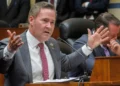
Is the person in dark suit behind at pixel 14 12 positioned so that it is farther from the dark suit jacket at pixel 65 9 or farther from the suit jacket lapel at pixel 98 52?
the suit jacket lapel at pixel 98 52

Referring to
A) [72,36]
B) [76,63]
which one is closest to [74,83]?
[76,63]

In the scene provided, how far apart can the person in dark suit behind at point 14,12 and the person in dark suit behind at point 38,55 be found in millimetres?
3633

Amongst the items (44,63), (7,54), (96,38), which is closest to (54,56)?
(44,63)

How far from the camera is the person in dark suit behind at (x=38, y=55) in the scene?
3.40m

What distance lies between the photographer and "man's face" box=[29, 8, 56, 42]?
11.8ft

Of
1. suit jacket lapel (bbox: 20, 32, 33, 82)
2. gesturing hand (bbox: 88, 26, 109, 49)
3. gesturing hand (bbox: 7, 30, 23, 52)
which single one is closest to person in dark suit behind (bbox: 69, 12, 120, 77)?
gesturing hand (bbox: 88, 26, 109, 49)

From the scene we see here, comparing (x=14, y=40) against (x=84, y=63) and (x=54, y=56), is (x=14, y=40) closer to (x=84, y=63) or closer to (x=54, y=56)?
(x=54, y=56)

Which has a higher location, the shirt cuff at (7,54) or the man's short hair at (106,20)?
the man's short hair at (106,20)

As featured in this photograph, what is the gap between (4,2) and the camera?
735 cm

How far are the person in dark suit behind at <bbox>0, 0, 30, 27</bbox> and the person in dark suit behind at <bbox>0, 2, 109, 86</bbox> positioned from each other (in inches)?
143

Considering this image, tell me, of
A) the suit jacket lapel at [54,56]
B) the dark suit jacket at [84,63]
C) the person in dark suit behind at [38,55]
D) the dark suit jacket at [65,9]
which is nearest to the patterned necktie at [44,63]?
the person in dark suit behind at [38,55]

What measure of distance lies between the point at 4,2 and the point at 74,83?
4.54 metres

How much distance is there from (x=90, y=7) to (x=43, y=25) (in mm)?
3981

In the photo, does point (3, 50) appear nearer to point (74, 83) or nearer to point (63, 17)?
point (74, 83)
